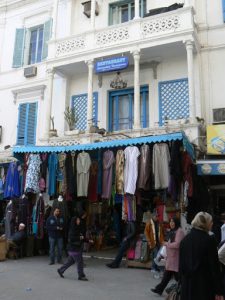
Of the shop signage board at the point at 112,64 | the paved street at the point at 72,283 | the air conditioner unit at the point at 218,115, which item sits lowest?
the paved street at the point at 72,283

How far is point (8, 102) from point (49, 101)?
3.14m

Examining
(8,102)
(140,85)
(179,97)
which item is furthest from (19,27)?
(179,97)

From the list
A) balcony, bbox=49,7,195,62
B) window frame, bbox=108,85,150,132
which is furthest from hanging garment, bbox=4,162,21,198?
balcony, bbox=49,7,195,62

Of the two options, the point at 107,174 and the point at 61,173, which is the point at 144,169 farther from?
the point at 61,173

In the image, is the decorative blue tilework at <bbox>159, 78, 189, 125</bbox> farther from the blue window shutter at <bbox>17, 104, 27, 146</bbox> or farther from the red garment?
the blue window shutter at <bbox>17, 104, 27, 146</bbox>

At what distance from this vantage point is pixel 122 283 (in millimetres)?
7379

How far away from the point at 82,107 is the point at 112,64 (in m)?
2.30

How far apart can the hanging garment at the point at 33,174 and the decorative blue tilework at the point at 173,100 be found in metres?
4.38

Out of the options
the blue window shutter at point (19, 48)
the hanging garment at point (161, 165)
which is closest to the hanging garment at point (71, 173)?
the hanging garment at point (161, 165)

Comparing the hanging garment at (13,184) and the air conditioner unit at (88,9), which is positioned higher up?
the air conditioner unit at (88,9)

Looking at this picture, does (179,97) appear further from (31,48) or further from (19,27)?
(19,27)

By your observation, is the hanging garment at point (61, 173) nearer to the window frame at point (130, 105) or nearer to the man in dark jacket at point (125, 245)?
the man in dark jacket at point (125, 245)

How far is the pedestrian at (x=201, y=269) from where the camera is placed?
3734 millimetres

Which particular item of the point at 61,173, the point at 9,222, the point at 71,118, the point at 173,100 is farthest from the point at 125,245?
the point at 71,118
